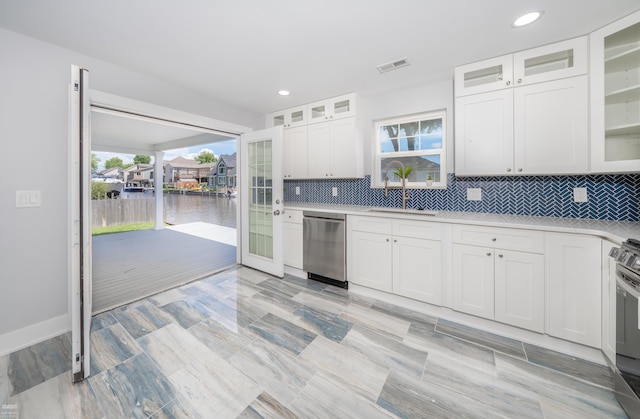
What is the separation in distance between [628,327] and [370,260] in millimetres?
1822

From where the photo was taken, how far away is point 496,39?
2039 millimetres

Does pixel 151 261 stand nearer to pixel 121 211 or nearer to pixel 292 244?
pixel 292 244

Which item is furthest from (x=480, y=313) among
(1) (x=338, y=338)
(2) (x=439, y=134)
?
(2) (x=439, y=134)

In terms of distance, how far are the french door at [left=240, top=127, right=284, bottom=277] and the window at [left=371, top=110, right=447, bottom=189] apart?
1.35 metres

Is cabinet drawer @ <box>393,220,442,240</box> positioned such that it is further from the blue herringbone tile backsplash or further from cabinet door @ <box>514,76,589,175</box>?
cabinet door @ <box>514,76,589,175</box>

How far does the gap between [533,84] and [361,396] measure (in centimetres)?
280

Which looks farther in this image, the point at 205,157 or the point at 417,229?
the point at 205,157

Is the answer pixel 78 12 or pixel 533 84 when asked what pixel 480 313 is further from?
pixel 78 12

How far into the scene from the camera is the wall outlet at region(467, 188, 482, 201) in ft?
8.73

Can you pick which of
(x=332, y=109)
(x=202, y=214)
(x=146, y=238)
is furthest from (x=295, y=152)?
(x=202, y=214)

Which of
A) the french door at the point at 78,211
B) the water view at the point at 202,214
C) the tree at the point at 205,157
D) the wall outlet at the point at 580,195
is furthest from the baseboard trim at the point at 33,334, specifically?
the tree at the point at 205,157

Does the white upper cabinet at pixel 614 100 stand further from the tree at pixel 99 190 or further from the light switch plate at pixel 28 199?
the tree at pixel 99 190

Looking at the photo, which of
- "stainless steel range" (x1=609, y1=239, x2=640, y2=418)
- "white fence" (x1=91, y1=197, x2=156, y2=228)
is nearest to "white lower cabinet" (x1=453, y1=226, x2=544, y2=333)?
"stainless steel range" (x1=609, y1=239, x2=640, y2=418)

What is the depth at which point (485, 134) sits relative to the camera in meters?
2.36
